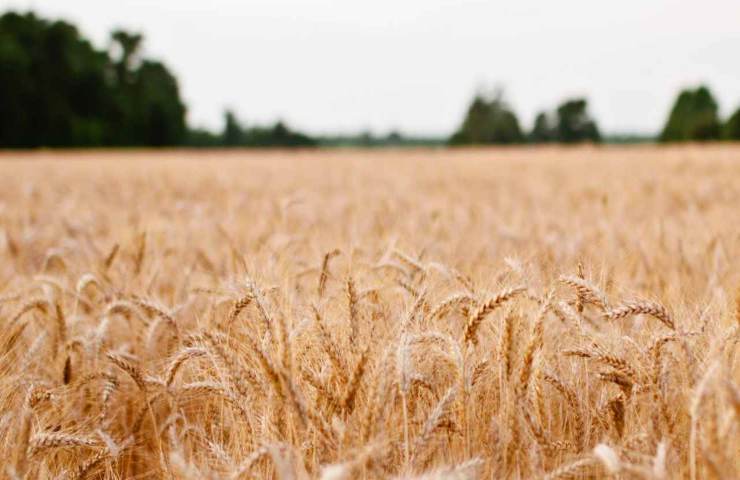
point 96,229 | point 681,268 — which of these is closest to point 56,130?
point 96,229

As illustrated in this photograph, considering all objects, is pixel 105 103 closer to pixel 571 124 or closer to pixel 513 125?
pixel 513 125

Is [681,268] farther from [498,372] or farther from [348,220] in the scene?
[348,220]

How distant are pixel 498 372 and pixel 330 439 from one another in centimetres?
40

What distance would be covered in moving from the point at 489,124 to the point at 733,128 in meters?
21.9

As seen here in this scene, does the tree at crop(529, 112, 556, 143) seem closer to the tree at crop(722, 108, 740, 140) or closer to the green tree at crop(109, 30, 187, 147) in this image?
the tree at crop(722, 108, 740, 140)

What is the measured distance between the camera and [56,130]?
4459 centimetres

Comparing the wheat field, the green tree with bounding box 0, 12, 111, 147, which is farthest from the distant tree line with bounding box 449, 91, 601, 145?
the wheat field

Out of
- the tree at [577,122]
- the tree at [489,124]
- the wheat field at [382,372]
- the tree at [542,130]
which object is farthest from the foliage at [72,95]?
the wheat field at [382,372]

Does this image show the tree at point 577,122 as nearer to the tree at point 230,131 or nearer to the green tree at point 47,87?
the tree at point 230,131

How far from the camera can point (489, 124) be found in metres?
63.1

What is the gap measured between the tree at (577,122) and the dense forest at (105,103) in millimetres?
442

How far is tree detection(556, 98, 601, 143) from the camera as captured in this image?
69.0 metres

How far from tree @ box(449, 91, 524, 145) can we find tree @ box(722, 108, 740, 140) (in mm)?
20070

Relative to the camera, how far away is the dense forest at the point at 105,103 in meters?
43.8
